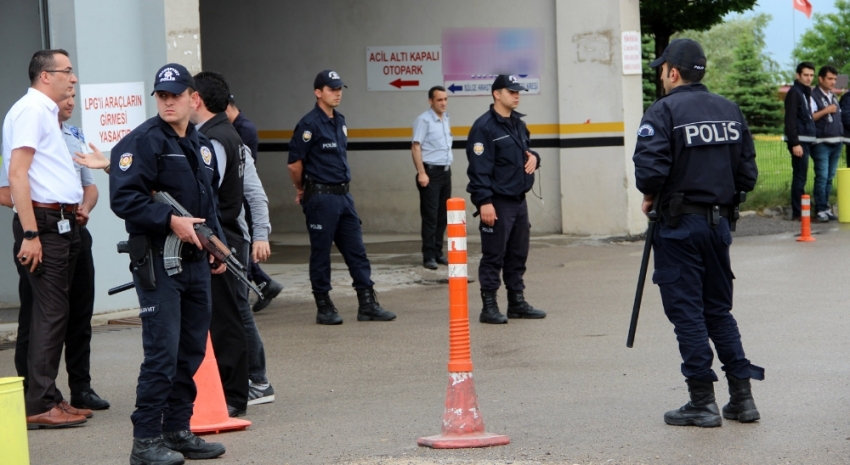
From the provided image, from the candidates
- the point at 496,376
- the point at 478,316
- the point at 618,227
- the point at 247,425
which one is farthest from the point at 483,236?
the point at 618,227

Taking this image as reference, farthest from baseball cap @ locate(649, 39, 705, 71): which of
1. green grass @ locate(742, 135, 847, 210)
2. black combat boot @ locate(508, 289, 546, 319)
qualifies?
green grass @ locate(742, 135, 847, 210)

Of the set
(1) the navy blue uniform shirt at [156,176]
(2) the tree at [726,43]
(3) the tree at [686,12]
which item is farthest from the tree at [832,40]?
(1) the navy blue uniform shirt at [156,176]

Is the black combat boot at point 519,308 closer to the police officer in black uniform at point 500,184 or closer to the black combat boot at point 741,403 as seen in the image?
the police officer in black uniform at point 500,184

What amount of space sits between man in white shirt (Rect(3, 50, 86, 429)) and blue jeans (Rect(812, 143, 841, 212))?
Answer: 12423mm

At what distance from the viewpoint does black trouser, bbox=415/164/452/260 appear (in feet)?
43.4

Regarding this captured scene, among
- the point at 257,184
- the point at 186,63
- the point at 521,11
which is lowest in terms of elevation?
the point at 257,184

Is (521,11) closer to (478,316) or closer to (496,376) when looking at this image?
(478,316)

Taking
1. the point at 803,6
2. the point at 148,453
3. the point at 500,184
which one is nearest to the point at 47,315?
the point at 148,453

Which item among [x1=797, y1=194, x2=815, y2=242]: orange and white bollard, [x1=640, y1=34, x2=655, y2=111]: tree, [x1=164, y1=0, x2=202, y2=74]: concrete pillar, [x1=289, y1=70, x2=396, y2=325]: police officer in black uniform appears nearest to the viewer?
[x1=289, y1=70, x2=396, y2=325]: police officer in black uniform

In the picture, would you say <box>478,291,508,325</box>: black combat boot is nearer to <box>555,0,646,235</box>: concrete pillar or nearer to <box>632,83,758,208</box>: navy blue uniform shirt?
<box>632,83,758,208</box>: navy blue uniform shirt

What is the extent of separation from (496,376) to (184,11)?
505 cm

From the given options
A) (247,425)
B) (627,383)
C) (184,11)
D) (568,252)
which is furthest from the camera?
(568,252)

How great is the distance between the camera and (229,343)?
6.58 meters

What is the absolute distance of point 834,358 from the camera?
7.56 m
